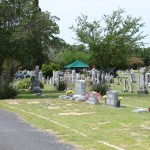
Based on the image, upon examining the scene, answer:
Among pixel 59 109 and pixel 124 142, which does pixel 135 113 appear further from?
pixel 124 142

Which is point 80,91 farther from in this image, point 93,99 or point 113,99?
point 113,99

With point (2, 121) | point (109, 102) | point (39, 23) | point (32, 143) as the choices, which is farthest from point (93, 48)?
point (32, 143)

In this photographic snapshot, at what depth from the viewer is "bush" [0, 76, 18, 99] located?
26.0 m

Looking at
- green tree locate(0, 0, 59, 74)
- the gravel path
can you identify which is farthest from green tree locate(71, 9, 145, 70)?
the gravel path

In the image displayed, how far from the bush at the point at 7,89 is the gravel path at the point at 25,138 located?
12.0 meters

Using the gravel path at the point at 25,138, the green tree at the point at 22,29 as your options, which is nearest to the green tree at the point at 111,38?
the green tree at the point at 22,29

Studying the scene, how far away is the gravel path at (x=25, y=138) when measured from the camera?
9500 mm

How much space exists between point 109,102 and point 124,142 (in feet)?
31.6

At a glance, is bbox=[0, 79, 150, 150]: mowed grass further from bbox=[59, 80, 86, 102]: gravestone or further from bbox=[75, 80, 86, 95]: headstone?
bbox=[75, 80, 86, 95]: headstone

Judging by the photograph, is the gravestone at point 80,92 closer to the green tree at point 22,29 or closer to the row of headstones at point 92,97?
the row of headstones at point 92,97

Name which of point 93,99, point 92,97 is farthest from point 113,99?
point 92,97

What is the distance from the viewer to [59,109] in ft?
59.8

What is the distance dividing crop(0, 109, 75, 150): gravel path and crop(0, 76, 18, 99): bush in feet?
39.3

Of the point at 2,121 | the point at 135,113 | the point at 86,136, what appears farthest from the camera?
the point at 135,113
